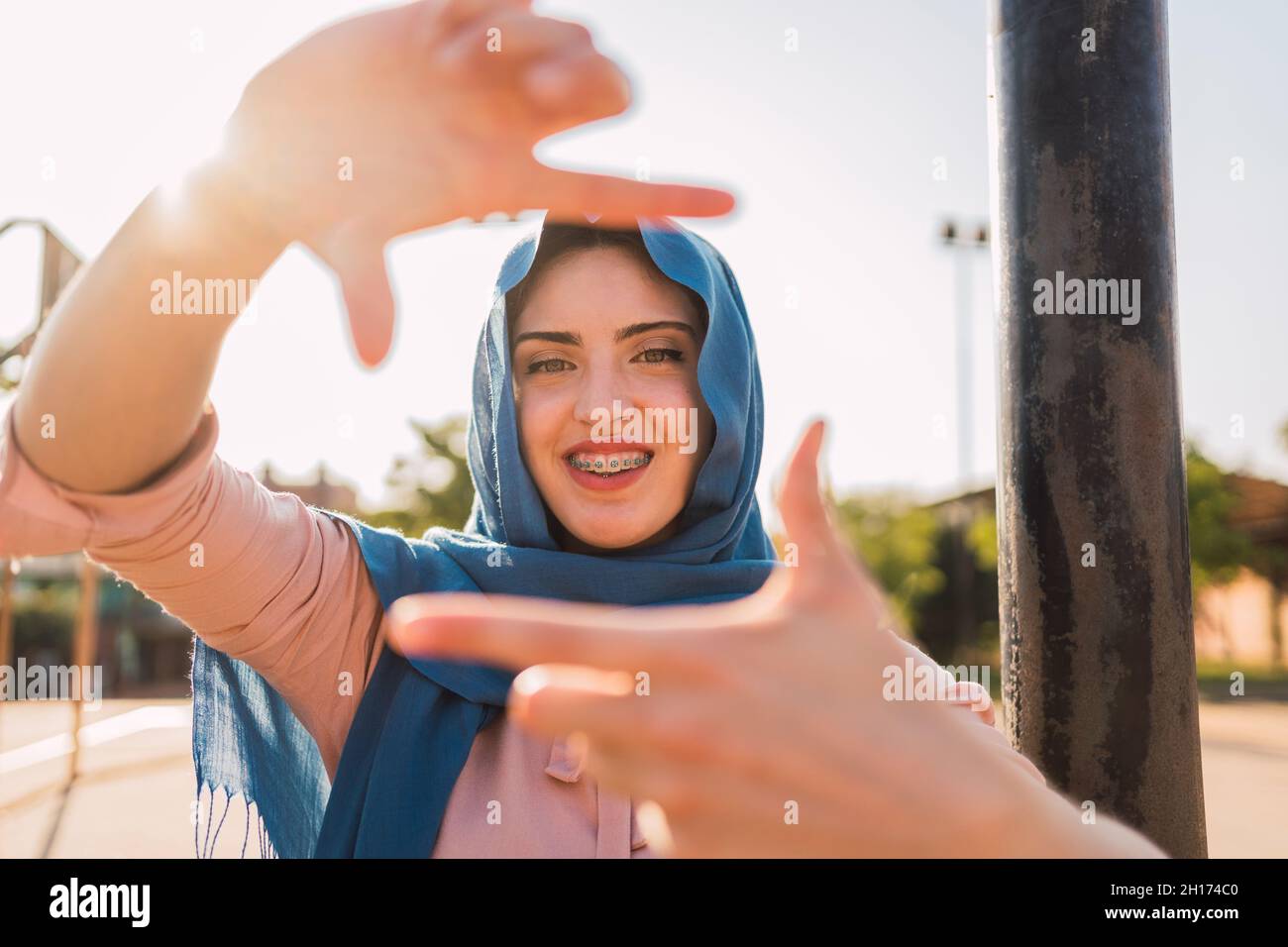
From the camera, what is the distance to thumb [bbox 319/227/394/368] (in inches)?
31.0

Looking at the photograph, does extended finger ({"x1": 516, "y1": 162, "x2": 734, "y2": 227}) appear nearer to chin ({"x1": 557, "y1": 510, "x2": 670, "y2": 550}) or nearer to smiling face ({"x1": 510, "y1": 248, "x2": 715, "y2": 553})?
smiling face ({"x1": 510, "y1": 248, "x2": 715, "y2": 553})

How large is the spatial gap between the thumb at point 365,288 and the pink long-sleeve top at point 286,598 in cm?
43

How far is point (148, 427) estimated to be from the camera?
109cm

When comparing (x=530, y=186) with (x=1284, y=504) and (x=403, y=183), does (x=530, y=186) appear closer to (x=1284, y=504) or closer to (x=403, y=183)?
(x=403, y=183)

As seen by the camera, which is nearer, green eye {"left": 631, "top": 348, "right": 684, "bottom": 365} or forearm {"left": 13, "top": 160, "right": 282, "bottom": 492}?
forearm {"left": 13, "top": 160, "right": 282, "bottom": 492}

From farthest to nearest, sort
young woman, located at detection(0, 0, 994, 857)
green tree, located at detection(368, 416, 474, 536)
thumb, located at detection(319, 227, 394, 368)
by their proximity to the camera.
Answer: green tree, located at detection(368, 416, 474, 536) < young woman, located at detection(0, 0, 994, 857) < thumb, located at detection(319, 227, 394, 368)

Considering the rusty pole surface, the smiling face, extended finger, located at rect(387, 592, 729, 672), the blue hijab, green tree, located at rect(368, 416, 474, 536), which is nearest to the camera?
extended finger, located at rect(387, 592, 729, 672)

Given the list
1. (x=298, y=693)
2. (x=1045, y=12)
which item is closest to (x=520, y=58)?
(x=1045, y=12)

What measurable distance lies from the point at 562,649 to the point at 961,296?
23.0 meters

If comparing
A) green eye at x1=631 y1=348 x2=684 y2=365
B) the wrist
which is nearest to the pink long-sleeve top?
the wrist

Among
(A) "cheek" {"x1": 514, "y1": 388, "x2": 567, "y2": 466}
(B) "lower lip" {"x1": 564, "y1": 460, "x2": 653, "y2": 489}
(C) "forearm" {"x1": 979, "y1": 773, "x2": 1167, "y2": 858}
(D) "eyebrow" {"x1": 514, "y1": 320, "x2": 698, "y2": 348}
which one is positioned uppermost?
(D) "eyebrow" {"x1": 514, "y1": 320, "x2": 698, "y2": 348}

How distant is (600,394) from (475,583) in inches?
18.3

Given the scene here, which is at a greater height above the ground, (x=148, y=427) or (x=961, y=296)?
(x=961, y=296)

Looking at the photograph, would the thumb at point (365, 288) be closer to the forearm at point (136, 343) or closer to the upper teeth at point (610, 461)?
the forearm at point (136, 343)
